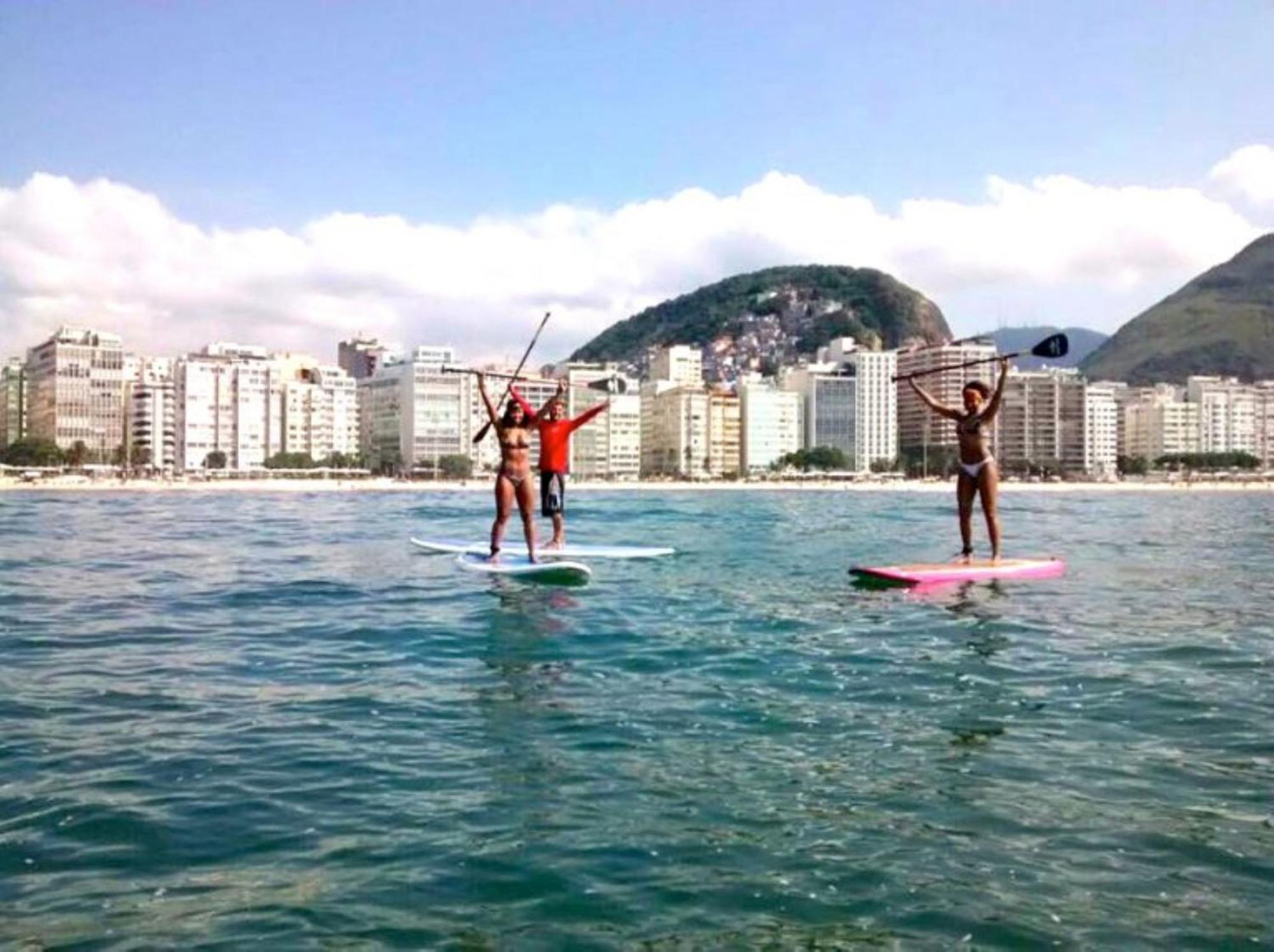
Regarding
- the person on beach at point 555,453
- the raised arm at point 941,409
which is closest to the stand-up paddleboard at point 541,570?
the person on beach at point 555,453

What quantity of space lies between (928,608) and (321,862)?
34.3ft

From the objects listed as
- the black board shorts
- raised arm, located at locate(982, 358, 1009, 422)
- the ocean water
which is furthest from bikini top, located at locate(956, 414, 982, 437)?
the black board shorts

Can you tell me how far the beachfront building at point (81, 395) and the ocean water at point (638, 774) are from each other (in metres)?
185

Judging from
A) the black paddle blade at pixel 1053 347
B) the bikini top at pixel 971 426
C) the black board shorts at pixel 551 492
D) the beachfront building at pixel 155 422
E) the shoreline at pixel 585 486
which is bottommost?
the shoreline at pixel 585 486

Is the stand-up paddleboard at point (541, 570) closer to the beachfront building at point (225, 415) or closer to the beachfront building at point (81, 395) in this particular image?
the beachfront building at point (225, 415)

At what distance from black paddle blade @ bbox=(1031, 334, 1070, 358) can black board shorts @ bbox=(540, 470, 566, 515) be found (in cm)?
881

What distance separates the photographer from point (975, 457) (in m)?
18.7

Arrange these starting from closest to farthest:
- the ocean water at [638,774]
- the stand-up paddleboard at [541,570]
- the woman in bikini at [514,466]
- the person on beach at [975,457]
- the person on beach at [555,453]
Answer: the ocean water at [638,774] → the stand-up paddleboard at [541,570] → the person on beach at [975,457] → the woman in bikini at [514,466] → the person on beach at [555,453]

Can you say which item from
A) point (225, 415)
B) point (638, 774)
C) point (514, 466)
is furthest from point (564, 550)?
point (225, 415)

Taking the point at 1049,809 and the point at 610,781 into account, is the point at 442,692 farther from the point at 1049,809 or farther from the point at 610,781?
the point at 1049,809

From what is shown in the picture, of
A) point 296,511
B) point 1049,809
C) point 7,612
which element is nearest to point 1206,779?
point 1049,809

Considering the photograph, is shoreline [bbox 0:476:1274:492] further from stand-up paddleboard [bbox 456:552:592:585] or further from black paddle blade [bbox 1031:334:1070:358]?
black paddle blade [bbox 1031:334:1070:358]

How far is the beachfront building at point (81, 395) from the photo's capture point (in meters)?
182

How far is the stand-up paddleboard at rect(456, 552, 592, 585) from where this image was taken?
17.8 m
